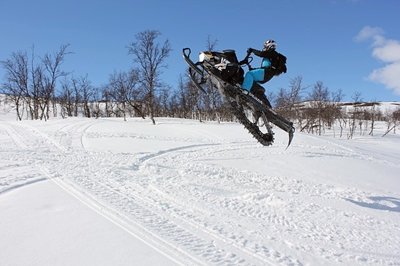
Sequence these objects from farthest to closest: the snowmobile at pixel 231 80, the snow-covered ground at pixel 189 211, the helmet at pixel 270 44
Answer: the snowmobile at pixel 231 80 < the helmet at pixel 270 44 < the snow-covered ground at pixel 189 211

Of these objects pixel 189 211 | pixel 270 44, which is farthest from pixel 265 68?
pixel 189 211

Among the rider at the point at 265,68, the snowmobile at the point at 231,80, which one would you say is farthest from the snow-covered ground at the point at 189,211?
the rider at the point at 265,68

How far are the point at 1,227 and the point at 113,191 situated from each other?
291cm

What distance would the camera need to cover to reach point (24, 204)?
7469 millimetres

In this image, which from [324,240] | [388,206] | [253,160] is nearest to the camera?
[324,240]

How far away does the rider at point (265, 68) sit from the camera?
8828 mm

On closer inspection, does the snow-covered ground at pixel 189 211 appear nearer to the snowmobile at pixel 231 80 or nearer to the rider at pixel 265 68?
the snowmobile at pixel 231 80

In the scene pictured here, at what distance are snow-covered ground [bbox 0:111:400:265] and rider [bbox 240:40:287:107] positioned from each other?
2859mm

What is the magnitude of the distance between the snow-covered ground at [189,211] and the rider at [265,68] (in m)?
2.86

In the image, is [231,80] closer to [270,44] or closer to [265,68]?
[265,68]

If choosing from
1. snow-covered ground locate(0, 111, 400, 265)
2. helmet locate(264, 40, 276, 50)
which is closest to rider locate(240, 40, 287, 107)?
helmet locate(264, 40, 276, 50)

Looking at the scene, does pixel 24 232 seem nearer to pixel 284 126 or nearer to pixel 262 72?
pixel 262 72

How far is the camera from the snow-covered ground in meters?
5.51

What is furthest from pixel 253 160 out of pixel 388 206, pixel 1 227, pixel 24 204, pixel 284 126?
pixel 1 227
